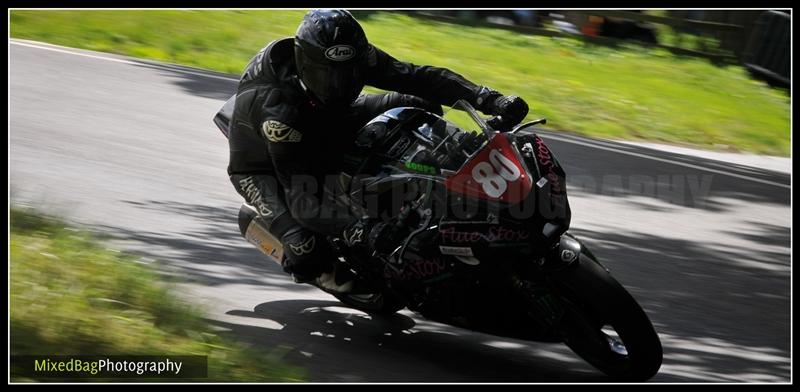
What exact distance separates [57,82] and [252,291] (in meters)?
4.86

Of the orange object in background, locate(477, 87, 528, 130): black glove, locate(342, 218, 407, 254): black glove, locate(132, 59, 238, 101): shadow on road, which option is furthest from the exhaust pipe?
the orange object in background

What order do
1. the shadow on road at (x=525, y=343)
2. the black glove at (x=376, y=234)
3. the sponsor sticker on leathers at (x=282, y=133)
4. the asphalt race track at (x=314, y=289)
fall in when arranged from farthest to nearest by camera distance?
1. the asphalt race track at (x=314, y=289)
2. the shadow on road at (x=525, y=343)
3. the sponsor sticker on leathers at (x=282, y=133)
4. the black glove at (x=376, y=234)

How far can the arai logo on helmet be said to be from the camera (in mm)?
4676

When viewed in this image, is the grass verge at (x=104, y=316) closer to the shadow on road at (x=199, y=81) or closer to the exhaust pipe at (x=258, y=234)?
the exhaust pipe at (x=258, y=234)

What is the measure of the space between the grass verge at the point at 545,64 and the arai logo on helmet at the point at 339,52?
582cm

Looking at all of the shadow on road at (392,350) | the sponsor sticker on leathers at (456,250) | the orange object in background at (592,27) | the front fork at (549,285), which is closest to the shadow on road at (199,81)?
the shadow on road at (392,350)

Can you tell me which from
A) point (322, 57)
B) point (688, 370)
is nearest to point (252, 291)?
point (322, 57)

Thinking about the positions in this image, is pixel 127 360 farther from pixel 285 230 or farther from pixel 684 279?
pixel 684 279

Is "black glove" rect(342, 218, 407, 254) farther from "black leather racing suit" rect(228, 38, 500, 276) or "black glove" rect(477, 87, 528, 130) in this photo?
"black glove" rect(477, 87, 528, 130)

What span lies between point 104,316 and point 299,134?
135 centimetres

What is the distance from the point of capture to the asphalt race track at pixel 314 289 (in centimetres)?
508

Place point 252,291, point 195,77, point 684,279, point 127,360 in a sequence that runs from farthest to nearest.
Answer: point 195,77 → point 684,279 → point 252,291 → point 127,360

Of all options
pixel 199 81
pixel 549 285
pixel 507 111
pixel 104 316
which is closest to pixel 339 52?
pixel 507 111

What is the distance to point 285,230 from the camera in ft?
16.2
